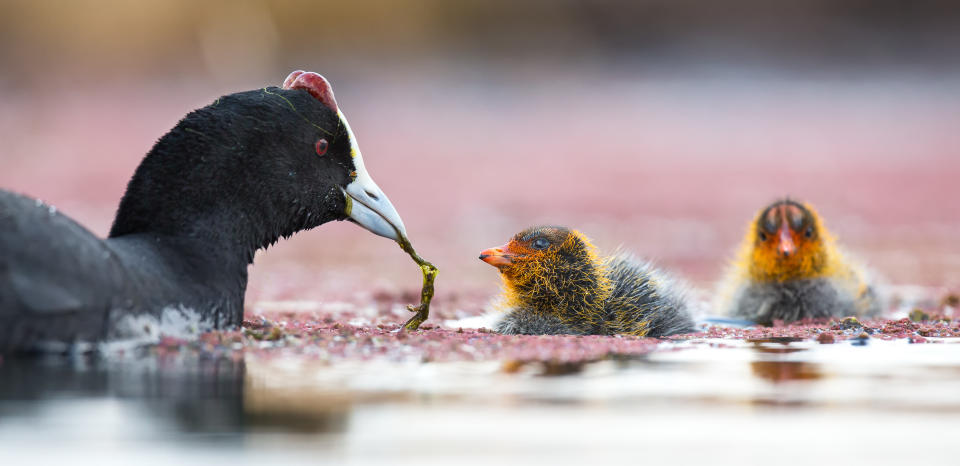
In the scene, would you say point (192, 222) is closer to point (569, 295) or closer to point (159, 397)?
point (159, 397)

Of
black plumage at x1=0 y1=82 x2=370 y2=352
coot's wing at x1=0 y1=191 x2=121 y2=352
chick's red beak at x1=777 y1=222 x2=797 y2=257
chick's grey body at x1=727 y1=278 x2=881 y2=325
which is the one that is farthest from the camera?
chick's grey body at x1=727 y1=278 x2=881 y2=325

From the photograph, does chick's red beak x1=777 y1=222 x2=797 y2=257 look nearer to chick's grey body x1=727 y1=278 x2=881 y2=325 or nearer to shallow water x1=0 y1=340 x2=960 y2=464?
chick's grey body x1=727 y1=278 x2=881 y2=325

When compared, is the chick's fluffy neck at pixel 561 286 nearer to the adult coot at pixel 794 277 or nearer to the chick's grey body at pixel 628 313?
the chick's grey body at pixel 628 313

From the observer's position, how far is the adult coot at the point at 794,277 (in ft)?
29.3

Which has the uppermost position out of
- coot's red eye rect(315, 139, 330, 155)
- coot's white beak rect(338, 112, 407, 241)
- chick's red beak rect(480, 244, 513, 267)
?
coot's red eye rect(315, 139, 330, 155)

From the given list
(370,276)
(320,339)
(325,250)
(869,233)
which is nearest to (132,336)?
(320,339)

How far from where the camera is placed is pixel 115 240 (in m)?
5.79

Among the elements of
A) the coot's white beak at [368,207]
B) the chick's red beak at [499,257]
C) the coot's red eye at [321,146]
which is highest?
the coot's red eye at [321,146]

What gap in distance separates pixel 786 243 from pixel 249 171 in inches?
163

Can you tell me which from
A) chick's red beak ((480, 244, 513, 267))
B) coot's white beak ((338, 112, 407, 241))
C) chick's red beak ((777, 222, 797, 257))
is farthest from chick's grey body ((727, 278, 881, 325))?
coot's white beak ((338, 112, 407, 241))

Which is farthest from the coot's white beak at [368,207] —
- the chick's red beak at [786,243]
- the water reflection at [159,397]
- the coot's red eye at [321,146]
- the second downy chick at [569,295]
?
the chick's red beak at [786,243]

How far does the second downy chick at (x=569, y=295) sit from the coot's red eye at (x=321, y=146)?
1.28 m

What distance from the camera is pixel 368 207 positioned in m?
6.58

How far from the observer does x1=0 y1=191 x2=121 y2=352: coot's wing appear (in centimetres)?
505
